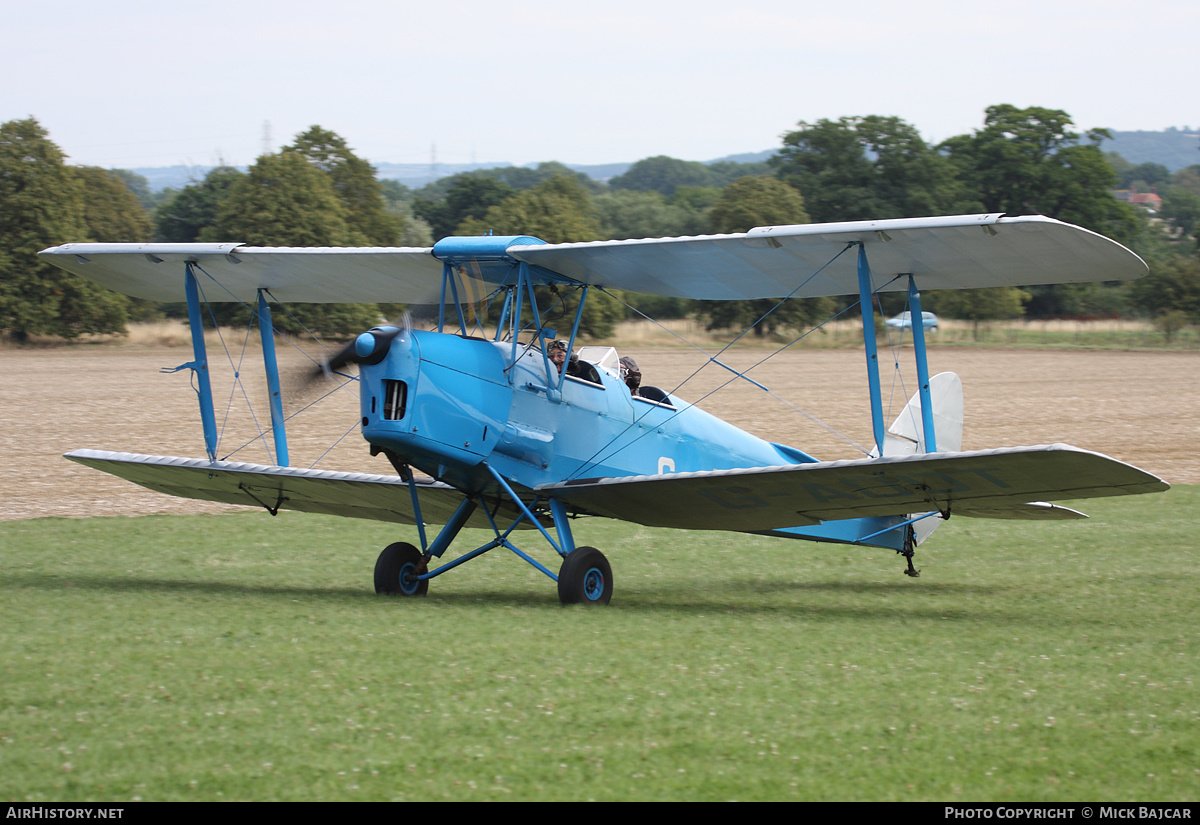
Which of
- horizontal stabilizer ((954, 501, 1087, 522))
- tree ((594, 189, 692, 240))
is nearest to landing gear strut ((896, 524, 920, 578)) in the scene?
horizontal stabilizer ((954, 501, 1087, 522))

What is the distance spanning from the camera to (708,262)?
374 inches

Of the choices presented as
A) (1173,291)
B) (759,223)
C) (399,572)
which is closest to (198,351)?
(399,572)

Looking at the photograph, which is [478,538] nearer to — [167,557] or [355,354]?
[167,557]

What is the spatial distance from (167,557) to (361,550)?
197 cm

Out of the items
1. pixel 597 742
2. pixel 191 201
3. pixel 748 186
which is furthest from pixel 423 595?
pixel 191 201

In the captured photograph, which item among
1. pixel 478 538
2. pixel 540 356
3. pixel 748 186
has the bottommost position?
pixel 478 538

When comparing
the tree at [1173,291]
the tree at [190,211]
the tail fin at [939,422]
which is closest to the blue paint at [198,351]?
the tail fin at [939,422]

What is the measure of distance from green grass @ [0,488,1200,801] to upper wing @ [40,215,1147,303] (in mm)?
2691

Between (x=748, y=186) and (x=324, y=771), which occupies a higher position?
(x=748, y=186)

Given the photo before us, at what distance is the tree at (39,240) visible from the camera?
48.3 meters

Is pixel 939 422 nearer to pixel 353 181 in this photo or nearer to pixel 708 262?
pixel 708 262

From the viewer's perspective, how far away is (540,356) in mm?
9297

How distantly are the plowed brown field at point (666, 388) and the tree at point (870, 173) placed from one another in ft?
70.6

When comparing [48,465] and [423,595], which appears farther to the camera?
[48,465]
